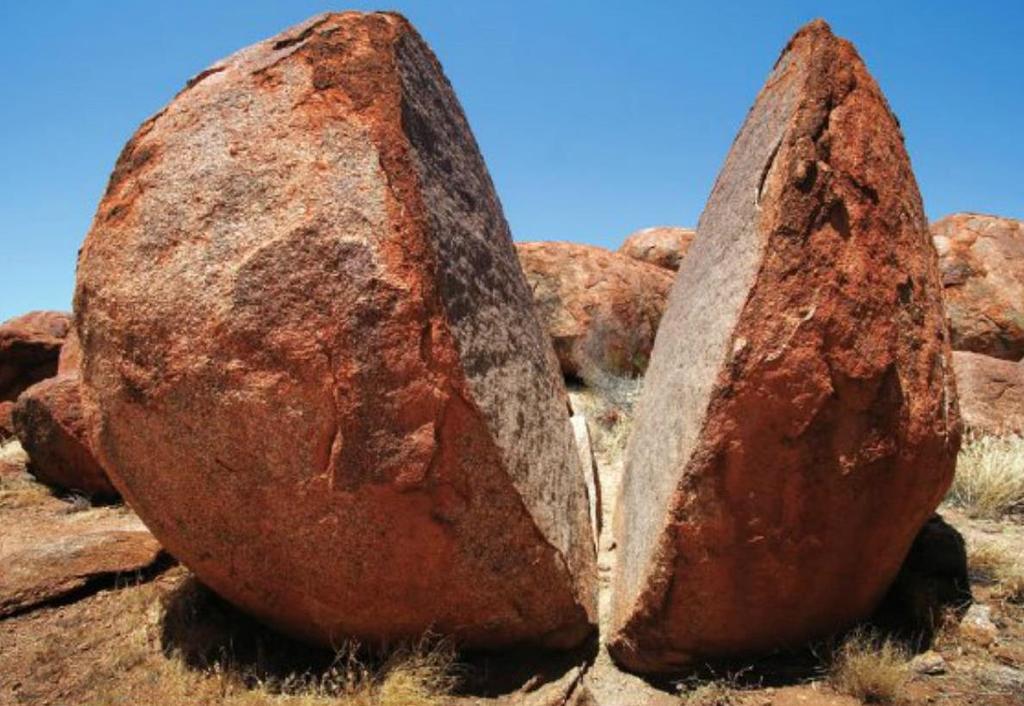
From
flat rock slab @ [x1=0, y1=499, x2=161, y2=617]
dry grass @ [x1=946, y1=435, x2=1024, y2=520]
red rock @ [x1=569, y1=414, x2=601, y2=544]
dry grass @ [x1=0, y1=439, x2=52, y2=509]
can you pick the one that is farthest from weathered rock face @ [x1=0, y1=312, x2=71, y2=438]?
dry grass @ [x1=946, y1=435, x2=1024, y2=520]

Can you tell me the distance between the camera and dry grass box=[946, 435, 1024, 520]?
4.49 meters

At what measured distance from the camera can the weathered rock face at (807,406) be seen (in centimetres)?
256

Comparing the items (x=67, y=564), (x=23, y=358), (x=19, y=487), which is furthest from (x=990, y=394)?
(x=23, y=358)

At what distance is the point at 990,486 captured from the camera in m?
4.56

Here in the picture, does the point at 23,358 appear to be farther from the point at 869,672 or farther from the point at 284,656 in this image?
the point at 869,672

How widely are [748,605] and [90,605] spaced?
3.09 m

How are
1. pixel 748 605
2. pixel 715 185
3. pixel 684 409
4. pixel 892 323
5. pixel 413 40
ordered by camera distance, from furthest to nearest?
pixel 715 185 < pixel 413 40 < pixel 684 409 < pixel 748 605 < pixel 892 323

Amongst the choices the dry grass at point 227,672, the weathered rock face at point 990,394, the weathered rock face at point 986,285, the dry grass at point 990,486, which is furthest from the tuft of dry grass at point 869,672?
the weathered rock face at point 986,285

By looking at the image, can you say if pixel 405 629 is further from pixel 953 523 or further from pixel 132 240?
pixel 953 523

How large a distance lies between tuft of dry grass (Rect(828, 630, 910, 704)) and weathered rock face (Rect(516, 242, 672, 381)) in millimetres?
5872

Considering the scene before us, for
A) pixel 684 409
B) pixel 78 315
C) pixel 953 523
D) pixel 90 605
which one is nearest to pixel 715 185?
pixel 684 409

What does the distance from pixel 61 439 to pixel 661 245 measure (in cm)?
973

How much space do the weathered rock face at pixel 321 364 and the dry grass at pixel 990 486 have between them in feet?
9.05

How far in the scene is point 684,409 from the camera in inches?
118
